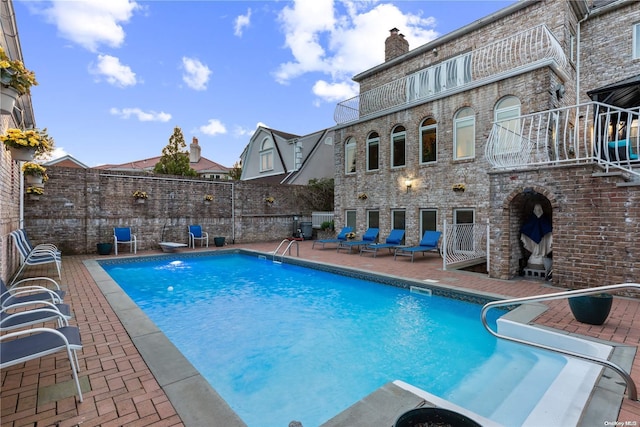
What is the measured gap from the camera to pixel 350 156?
13734mm

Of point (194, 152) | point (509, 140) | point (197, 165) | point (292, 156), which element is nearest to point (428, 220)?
point (509, 140)

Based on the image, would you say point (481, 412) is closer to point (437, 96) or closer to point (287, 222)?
point (437, 96)

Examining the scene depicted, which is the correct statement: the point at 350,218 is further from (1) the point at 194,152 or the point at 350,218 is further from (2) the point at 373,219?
(1) the point at 194,152

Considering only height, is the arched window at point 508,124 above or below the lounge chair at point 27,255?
above

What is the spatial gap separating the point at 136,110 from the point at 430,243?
93.7 ft

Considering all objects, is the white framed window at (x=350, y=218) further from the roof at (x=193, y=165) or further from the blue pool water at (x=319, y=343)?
the roof at (x=193, y=165)

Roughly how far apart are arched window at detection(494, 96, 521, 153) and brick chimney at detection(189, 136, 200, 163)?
33.1 m

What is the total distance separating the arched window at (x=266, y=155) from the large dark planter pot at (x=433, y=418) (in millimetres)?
19866

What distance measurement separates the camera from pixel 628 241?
16.0 feet

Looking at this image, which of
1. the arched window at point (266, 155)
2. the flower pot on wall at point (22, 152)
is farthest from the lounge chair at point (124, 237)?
the arched window at point (266, 155)

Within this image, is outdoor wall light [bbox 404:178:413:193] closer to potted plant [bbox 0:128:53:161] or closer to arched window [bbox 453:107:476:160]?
arched window [bbox 453:107:476:160]

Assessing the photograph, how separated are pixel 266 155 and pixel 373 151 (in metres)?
10.4

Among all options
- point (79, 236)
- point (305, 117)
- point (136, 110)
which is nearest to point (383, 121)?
point (79, 236)

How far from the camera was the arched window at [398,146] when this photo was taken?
38.2 ft
